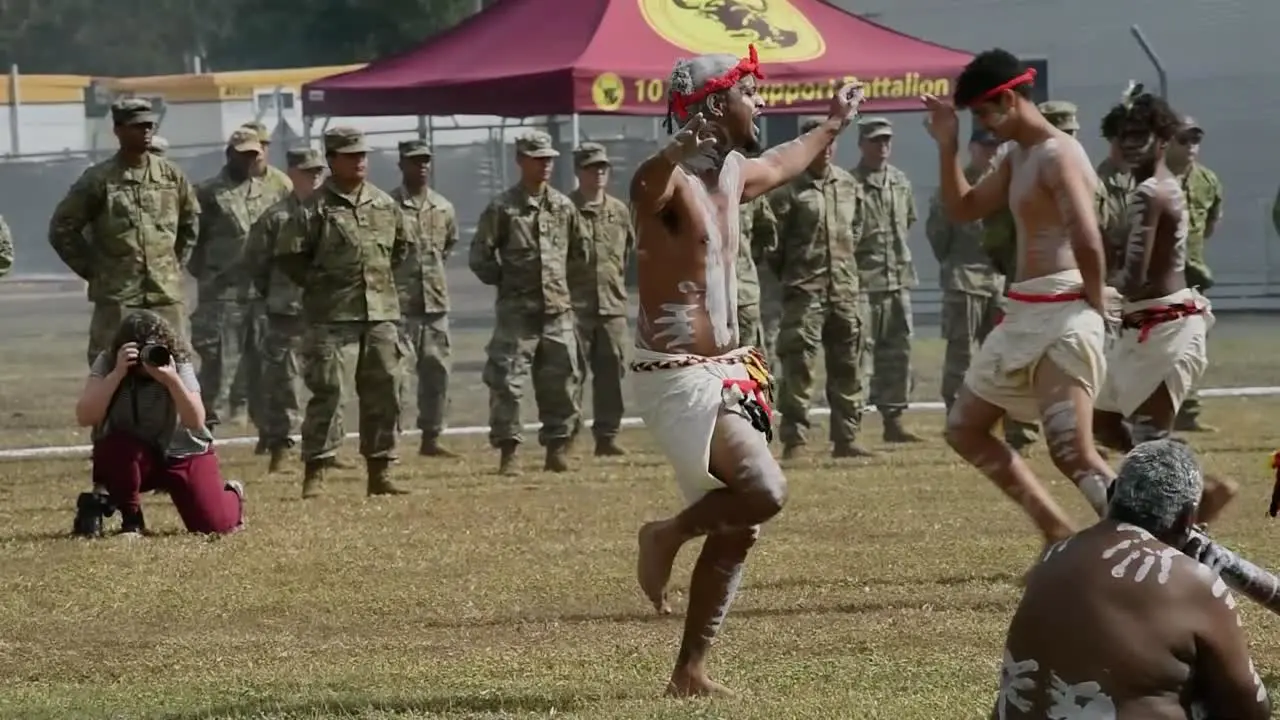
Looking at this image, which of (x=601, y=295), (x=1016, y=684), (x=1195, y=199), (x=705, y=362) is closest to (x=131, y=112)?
(x=601, y=295)

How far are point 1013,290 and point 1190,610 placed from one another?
3.83 m

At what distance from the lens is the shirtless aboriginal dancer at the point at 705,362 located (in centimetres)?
716

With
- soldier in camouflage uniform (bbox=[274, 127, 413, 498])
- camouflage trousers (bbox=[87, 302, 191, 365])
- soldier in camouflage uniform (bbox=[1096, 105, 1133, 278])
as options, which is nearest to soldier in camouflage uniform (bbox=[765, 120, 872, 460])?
soldier in camouflage uniform (bbox=[1096, 105, 1133, 278])

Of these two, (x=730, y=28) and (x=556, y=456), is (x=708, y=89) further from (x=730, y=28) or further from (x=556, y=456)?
(x=730, y=28)

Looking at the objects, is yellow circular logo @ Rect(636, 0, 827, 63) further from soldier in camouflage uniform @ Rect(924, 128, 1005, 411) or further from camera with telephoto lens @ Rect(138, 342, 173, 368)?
camera with telephoto lens @ Rect(138, 342, 173, 368)

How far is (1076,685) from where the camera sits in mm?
5266

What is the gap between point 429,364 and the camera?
16828 mm

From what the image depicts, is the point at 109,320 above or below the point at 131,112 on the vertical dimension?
below

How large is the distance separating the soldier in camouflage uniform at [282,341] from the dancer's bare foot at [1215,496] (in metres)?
7.64

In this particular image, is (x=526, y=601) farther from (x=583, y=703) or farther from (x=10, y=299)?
(x=10, y=299)

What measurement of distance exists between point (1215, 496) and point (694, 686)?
2.95m

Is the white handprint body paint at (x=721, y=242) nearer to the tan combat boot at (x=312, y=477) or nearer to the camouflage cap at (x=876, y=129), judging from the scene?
the tan combat boot at (x=312, y=477)

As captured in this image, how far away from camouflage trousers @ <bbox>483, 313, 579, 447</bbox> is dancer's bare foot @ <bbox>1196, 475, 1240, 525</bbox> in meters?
6.61

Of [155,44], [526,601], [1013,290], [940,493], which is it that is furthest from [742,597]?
[155,44]
